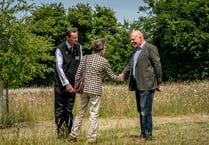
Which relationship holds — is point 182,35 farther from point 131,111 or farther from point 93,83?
point 93,83

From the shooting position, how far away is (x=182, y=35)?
121 ft

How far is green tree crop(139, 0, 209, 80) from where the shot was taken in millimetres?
36531

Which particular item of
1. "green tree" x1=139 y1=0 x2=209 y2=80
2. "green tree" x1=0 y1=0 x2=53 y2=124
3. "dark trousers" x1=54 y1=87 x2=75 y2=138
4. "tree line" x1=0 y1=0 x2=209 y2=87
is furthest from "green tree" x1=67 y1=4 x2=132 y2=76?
"dark trousers" x1=54 y1=87 x2=75 y2=138

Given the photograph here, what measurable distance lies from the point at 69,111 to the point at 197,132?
2.63 m

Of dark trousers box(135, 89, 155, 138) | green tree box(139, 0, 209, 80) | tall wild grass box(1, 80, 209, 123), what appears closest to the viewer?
dark trousers box(135, 89, 155, 138)

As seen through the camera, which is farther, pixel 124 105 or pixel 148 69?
pixel 124 105

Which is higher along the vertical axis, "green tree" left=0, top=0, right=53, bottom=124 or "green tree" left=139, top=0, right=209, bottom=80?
"green tree" left=139, top=0, right=209, bottom=80

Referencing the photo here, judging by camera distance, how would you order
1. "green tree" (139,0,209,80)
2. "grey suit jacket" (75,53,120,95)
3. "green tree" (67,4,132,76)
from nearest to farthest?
1. "grey suit jacket" (75,53,120,95)
2. "green tree" (139,0,209,80)
3. "green tree" (67,4,132,76)

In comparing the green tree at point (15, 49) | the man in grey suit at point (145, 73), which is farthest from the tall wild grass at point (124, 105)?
the man in grey suit at point (145, 73)

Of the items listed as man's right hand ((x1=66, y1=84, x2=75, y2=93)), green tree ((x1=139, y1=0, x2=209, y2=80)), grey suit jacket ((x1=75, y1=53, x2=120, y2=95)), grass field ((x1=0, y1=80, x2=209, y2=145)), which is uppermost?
green tree ((x1=139, y1=0, x2=209, y2=80))

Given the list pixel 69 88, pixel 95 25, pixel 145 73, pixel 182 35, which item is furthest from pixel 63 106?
pixel 95 25

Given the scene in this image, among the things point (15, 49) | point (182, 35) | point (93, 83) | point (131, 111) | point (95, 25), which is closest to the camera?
point (93, 83)

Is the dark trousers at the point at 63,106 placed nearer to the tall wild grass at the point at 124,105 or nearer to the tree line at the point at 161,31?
the tall wild grass at the point at 124,105

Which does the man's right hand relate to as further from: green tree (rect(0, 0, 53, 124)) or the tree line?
the tree line
